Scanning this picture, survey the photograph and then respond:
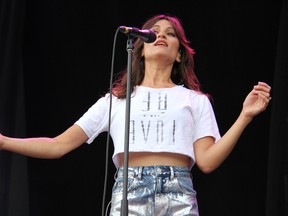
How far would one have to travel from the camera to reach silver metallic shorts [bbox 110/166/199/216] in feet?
8.68

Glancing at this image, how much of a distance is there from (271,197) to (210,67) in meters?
0.94

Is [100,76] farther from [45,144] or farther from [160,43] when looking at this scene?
[45,144]

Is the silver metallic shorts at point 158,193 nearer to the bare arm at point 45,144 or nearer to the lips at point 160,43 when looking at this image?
the bare arm at point 45,144

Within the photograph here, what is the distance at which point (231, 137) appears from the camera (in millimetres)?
2668

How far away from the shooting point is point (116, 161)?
112 inches

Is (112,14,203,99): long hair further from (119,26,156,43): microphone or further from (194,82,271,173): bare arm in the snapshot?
(119,26,156,43): microphone

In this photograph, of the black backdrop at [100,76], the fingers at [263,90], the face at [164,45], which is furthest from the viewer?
the black backdrop at [100,76]

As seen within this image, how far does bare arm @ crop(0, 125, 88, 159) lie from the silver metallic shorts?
1.12 ft

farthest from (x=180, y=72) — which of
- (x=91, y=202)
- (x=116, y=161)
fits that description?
(x=91, y=202)

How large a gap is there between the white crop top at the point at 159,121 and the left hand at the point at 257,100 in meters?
0.29

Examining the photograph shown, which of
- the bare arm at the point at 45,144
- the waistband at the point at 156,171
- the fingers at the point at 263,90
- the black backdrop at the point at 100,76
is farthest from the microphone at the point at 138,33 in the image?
the black backdrop at the point at 100,76

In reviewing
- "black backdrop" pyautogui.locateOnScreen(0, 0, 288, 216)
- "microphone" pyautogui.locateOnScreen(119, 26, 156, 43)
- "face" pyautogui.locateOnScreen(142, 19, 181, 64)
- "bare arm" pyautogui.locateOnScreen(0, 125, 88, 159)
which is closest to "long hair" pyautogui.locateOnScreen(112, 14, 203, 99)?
"face" pyautogui.locateOnScreen(142, 19, 181, 64)

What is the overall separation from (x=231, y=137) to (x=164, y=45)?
623mm

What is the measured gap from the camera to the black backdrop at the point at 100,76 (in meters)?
3.81
